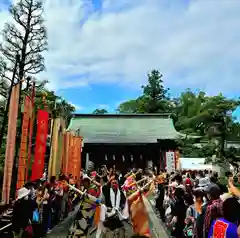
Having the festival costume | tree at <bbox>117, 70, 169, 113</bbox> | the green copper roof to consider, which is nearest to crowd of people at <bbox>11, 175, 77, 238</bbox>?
the festival costume

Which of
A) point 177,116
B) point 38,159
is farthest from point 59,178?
point 177,116

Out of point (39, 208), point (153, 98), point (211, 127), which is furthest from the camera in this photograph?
point (153, 98)

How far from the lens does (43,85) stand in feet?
71.4

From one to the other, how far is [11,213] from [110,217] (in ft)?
6.75

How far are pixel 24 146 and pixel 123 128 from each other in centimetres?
2920

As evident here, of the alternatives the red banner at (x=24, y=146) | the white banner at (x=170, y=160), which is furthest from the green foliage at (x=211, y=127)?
the red banner at (x=24, y=146)

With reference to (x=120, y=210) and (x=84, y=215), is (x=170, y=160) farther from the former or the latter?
(x=84, y=215)

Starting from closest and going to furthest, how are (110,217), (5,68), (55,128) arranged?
(110,217) < (55,128) < (5,68)

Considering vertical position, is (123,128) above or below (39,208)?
above

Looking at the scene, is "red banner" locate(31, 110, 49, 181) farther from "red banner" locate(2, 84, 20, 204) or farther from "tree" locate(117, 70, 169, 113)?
"tree" locate(117, 70, 169, 113)

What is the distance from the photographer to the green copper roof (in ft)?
116

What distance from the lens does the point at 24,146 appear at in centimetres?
1014

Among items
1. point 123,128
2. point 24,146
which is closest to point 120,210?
point 24,146

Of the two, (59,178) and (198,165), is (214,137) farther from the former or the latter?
(59,178)
